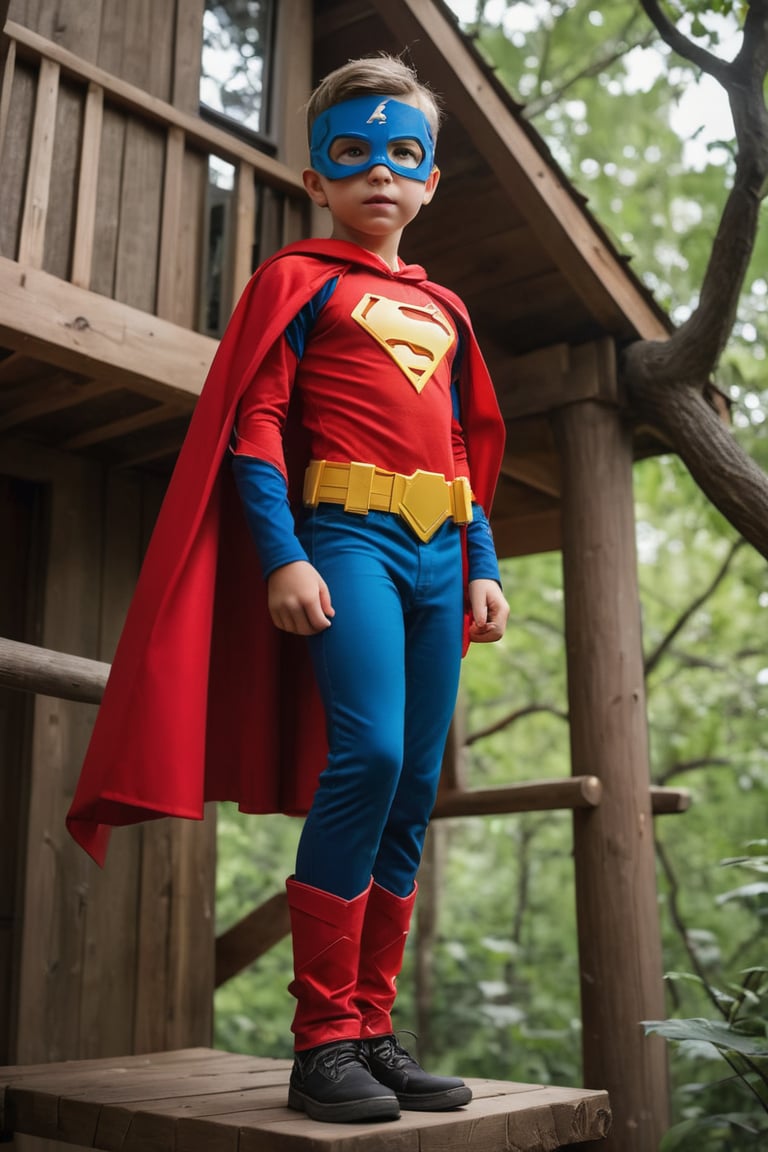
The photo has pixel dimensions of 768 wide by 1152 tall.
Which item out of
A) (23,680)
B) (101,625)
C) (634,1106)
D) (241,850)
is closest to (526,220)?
(101,625)

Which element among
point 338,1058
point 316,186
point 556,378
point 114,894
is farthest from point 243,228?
point 338,1058

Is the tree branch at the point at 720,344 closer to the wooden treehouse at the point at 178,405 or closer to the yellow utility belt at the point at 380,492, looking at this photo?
the wooden treehouse at the point at 178,405

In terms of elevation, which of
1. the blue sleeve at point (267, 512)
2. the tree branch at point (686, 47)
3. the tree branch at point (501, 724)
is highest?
the tree branch at point (686, 47)

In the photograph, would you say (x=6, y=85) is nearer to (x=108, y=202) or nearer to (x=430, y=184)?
(x=108, y=202)

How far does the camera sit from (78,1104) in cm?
246

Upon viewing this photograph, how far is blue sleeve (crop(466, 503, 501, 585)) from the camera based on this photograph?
8.50ft

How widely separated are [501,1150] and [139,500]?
328cm

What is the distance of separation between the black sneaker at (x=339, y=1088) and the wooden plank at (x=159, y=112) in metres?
3.03

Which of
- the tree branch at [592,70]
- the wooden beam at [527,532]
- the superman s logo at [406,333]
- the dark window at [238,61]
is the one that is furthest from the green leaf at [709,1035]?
the tree branch at [592,70]

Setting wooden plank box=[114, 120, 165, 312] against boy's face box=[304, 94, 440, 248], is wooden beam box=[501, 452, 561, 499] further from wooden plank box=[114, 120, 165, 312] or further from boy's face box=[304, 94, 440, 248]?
boy's face box=[304, 94, 440, 248]

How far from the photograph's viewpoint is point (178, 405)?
3.94m

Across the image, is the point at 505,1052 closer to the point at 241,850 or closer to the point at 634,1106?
the point at 241,850

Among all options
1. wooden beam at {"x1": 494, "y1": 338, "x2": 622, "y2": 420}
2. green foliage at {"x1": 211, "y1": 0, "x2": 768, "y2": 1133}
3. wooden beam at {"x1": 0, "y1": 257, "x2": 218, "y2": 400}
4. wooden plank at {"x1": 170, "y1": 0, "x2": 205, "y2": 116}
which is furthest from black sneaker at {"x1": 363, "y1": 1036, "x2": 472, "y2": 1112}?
green foliage at {"x1": 211, "y1": 0, "x2": 768, "y2": 1133}

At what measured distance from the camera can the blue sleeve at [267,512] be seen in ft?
7.27
